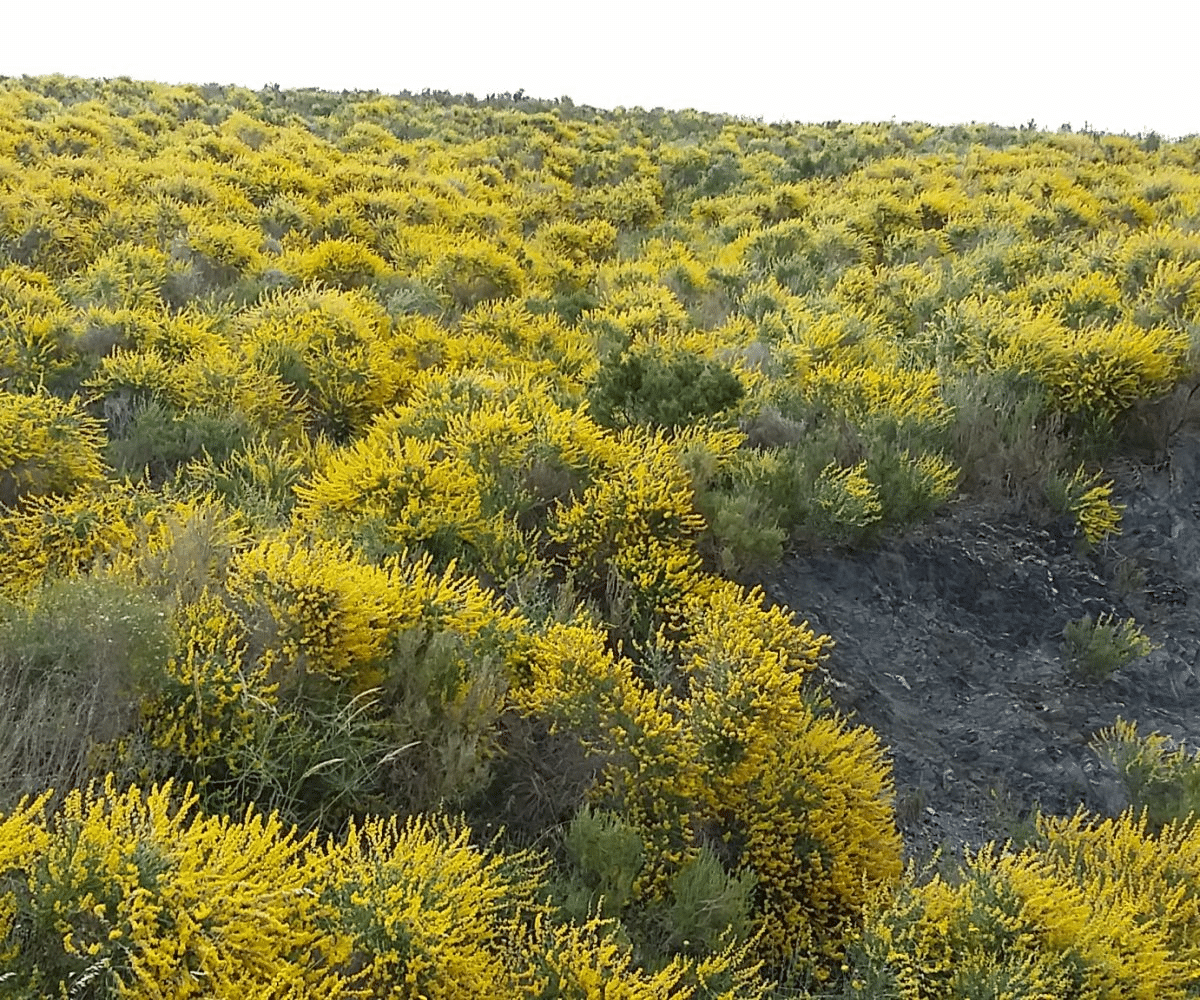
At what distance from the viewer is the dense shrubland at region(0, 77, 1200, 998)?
248cm

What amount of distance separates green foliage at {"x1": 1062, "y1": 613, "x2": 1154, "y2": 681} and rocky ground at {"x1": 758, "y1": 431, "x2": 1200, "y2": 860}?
0.15 ft

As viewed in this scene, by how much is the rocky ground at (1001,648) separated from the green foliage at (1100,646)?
0.04 metres

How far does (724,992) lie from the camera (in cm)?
271

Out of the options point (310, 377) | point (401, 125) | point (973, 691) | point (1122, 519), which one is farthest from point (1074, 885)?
point (401, 125)

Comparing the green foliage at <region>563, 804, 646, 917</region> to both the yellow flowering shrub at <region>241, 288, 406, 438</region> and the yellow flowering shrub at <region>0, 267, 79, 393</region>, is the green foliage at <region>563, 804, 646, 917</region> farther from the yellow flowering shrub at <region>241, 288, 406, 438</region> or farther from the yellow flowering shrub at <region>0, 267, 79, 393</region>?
the yellow flowering shrub at <region>0, 267, 79, 393</region>

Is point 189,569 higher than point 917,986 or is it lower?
higher

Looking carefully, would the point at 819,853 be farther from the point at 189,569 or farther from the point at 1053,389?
the point at 1053,389

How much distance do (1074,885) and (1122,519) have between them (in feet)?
9.34

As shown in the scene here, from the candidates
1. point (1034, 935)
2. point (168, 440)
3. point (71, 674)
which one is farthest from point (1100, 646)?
point (168, 440)

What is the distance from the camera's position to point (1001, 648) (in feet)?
15.2

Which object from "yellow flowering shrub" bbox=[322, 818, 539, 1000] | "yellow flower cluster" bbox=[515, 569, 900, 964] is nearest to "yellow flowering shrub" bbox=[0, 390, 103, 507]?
"yellow flower cluster" bbox=[515, 569, 900, 964]

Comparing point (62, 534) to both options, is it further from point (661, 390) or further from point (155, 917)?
point (661, 390)

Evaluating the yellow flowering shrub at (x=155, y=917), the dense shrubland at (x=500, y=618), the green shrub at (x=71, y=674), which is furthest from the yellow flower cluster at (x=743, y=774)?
the green shrub at (x=71, y=674)

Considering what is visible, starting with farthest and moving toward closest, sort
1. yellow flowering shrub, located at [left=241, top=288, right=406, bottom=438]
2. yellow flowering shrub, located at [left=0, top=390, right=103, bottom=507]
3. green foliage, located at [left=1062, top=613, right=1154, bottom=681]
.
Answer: yellow flowering shrub, located at [left=241, top=288, right=406, bottom=438], green foliage, located at [left=1062, top=613, right=1154, bottom=681], yellow flowering shrub, located at [left=0, top=390, right=103, bottom=507]
